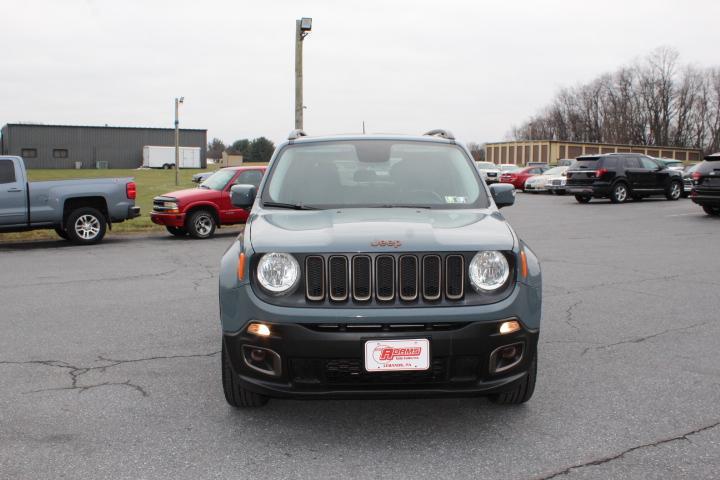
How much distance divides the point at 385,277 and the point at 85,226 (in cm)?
1214

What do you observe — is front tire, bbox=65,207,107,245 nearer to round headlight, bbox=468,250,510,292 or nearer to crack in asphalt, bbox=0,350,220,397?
crack in asphalt, bbox=0,350,220,397

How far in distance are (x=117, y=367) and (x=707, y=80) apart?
413 feet

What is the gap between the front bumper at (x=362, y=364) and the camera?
11.7 ft

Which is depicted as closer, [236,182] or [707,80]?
[236,182]

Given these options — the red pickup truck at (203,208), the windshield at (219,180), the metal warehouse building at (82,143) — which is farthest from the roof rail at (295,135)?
the metal warehouse building at (82,143)

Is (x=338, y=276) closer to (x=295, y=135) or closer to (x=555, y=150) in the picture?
(x=295, y=135)

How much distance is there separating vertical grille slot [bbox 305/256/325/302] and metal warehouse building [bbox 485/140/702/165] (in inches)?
3623

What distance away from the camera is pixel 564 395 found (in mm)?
4582

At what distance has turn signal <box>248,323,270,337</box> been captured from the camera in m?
3.64

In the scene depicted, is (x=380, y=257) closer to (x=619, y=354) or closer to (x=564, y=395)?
(x=564, y=395)

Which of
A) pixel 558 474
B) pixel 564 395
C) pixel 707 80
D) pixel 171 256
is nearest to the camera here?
pixel 558 474

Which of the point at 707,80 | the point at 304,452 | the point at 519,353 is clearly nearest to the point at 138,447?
the point at 304,452

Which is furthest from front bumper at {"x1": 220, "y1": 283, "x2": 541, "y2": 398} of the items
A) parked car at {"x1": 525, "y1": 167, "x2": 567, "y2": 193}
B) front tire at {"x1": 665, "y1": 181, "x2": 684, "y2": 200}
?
parked car at {"x1": 525, "y1": 167, "x2": 567, "y2": 193}

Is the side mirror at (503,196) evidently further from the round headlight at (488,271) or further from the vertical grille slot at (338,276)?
the vertical grille slot at (338,276)
